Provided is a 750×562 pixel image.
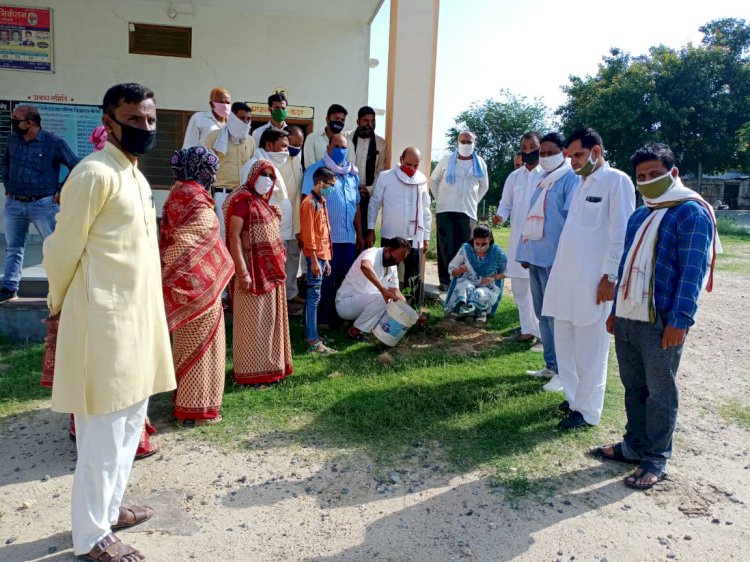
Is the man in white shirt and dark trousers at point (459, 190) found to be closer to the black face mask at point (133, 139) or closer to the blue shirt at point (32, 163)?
the blue shirt at point (32, 163)

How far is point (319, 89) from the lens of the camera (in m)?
9.84

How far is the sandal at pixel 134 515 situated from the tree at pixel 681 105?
26028mm

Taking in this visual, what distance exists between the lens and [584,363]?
4215mm

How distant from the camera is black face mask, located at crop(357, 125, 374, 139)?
6.98 metres

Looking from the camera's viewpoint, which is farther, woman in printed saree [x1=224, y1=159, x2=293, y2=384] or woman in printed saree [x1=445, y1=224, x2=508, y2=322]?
woman in printed saree [x1=445, y1=224, x2=508, y2=322]

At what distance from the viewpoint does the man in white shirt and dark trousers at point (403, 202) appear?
21.8 ft

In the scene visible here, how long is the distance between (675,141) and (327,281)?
81.0 feet

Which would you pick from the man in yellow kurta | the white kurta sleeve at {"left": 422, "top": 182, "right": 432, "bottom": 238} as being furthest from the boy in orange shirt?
the man in yellow kurta

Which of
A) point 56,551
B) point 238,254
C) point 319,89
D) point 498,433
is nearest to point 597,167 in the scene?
point 498,433

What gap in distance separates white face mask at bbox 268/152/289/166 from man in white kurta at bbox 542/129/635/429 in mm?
2830

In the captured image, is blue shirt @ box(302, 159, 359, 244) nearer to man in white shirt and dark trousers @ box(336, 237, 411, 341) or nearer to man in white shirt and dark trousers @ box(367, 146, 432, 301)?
man in white shirt and dark trousers @ box(336, 237, 411, 341)

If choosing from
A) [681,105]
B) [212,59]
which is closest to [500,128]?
[681,105]

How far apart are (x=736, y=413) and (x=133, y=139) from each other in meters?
4.67

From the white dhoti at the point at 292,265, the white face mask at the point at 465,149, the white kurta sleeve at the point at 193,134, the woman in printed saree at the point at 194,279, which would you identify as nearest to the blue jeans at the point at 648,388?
the woman in printed saree at the point at 194,279
